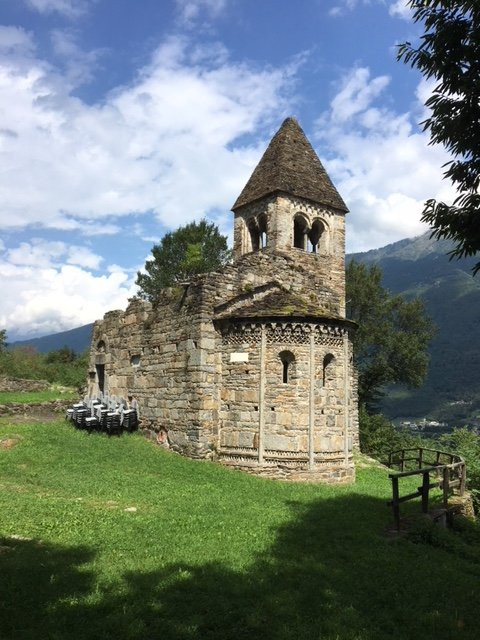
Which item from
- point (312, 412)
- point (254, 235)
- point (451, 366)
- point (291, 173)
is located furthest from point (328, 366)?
point (451, 366)

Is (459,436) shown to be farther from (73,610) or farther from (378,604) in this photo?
(73,610)

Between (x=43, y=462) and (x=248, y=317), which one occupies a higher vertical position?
(x=248, y=317)

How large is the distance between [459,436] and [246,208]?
57.8 ft

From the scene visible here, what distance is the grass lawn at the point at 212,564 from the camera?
561 cm

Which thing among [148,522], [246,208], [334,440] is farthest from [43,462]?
[246,208]

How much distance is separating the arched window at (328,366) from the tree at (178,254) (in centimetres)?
2852

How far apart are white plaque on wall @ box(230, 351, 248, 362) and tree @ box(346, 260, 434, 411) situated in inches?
921

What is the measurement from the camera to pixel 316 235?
26.8 metres

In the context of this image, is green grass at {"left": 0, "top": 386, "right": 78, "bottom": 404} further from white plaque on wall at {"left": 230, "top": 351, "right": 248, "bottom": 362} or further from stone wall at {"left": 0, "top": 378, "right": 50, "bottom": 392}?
white plaque on wall at {"left": 230, "top": 351, "right": 248, "bottom": 362}

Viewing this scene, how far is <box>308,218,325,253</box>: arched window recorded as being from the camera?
87.0 ft

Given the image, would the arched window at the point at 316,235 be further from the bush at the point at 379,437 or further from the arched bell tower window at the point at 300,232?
the bush at the point at 379,437

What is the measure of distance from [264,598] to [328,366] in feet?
31.9

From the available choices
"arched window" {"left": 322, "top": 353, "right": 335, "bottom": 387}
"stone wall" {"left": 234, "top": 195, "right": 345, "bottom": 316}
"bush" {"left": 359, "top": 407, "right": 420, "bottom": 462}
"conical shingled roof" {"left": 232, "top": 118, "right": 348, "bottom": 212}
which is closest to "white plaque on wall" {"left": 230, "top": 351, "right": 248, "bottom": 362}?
"arched window" {"left": 322, "top": 353, "right": 335, "bottom": 387}

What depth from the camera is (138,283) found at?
1769 inches
